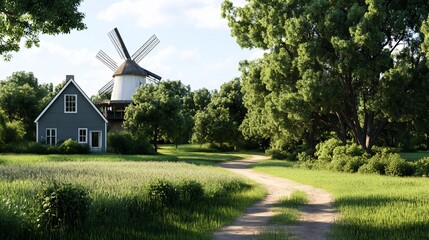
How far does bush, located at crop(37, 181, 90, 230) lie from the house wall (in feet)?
122

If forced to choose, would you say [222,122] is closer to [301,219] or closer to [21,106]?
[21,106]

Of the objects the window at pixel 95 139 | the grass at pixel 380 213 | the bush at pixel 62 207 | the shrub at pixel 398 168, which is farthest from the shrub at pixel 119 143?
the bush at pixel 62 207

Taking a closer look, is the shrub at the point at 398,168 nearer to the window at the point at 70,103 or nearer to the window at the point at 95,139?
the window at the point at 95,139

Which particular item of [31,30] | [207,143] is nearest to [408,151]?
[207,143]

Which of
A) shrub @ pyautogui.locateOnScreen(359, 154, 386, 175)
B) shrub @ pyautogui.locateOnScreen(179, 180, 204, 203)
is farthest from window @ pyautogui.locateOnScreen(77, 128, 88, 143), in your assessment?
shrub @ pyautogui.locateOnScreen(179, 180, 204, 203)

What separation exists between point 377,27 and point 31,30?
67.7 ft

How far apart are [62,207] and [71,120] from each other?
38.4 metres

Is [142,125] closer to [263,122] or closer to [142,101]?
[142,101]

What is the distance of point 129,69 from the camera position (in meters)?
67.5

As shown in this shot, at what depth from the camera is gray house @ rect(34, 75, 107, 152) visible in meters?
45.7

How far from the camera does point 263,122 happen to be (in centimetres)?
4894

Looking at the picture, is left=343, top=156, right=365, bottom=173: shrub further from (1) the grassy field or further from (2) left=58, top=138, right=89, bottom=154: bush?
(2) left=58, top=138, right=89, bottom=154: bush

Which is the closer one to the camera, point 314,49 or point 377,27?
point 377,27

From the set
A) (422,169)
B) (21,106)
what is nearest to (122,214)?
(422,169)
